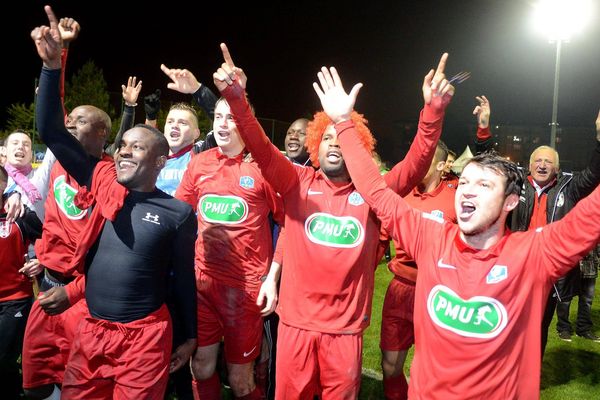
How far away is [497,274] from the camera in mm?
2496

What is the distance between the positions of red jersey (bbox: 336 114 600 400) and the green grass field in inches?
104

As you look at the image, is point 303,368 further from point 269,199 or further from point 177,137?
point 177,137

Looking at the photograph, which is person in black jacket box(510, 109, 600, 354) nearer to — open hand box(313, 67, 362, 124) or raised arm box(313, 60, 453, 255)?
raised arm box(313, 60, 453, 255)

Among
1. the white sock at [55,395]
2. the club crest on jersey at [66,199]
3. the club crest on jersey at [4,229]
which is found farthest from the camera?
the club crest on jersey at [4,229]

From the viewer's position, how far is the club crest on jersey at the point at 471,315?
2447mm

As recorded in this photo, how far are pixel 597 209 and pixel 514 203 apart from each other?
44 centimetres

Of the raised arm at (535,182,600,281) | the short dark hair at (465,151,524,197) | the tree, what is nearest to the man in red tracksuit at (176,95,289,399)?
the short dark hair at (465,151,524,197)

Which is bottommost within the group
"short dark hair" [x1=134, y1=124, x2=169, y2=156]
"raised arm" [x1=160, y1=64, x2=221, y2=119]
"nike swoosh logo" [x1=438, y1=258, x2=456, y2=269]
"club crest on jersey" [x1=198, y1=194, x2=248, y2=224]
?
"nike swoosh logo" [x1=438, y1=258, x2=456, y2=269]

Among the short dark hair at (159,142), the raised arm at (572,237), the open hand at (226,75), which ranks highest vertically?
the open hand at (226,75)

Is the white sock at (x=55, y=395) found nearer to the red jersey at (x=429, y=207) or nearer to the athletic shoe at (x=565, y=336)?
the red jersey at (x=429, y=207)

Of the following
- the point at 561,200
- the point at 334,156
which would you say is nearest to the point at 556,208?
the point at 561,200

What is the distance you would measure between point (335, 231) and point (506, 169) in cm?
116

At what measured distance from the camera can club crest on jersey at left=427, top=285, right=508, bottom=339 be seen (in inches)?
96.3

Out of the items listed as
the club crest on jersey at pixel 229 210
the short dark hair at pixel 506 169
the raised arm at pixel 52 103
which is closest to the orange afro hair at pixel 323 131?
the club crest on jersey at pixel 229 210
